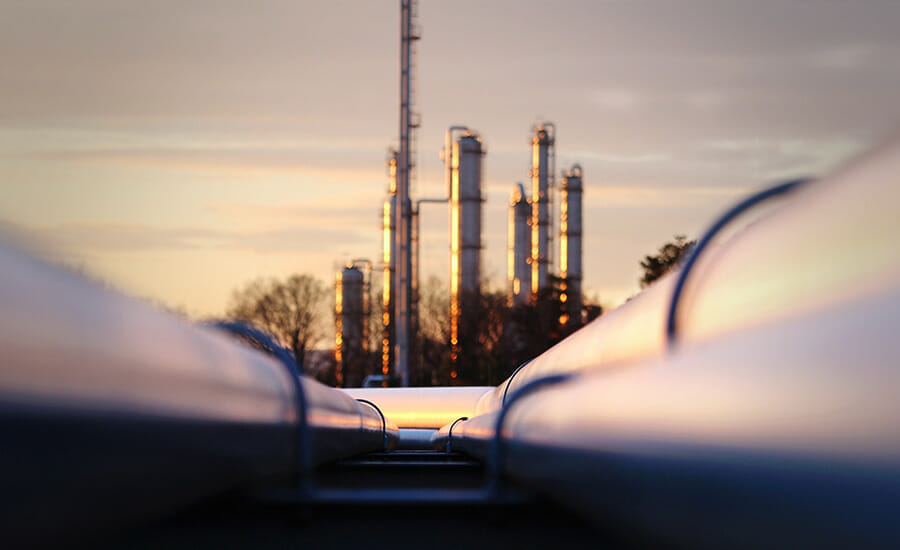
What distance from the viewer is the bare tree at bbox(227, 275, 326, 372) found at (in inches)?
2106

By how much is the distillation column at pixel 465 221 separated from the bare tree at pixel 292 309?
18.3 m

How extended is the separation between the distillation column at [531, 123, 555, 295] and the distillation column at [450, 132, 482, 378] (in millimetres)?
2815

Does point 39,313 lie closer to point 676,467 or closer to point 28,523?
point 28,523

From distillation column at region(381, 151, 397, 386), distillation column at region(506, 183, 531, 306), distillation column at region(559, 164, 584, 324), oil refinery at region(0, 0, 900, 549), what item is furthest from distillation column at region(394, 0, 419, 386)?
oil refinery at region(0, 0, 900, 549)

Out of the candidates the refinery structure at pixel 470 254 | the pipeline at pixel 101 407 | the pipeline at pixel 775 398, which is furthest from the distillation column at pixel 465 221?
the pipeline at pixel 775 398

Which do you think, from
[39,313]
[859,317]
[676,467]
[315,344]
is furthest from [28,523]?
[315,344]

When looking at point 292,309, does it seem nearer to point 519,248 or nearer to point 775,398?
point 519,248

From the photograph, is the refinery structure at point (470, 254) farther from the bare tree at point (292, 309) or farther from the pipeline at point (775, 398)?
the pipeline at point (775, 398)

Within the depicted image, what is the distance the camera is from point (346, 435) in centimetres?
483

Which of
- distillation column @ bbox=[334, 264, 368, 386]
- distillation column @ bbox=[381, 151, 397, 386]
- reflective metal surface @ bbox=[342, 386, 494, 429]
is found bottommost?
reflective metal surface @ bbox=[342, 386, 494, 429]

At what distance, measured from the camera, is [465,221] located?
3428 cm

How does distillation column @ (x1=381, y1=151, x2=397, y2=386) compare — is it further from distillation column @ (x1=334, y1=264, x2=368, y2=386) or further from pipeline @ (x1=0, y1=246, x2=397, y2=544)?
pipeline @ (x1=0, y1=246, x2=397, y2=544)

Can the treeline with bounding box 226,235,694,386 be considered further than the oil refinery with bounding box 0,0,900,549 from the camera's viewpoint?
Yes

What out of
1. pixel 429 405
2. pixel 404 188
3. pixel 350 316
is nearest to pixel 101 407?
pixel 429 405
